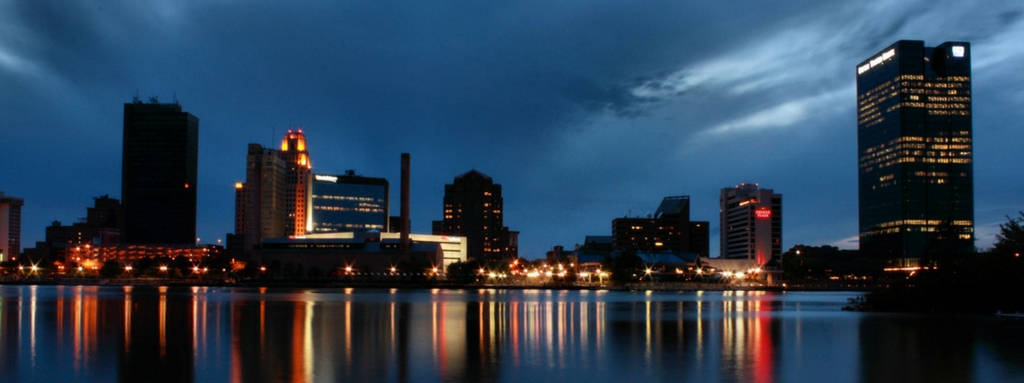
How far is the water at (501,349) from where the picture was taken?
32.8m

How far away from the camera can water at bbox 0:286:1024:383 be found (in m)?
32.8

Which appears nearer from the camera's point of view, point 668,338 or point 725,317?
point 668,338

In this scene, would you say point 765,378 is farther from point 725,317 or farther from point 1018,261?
point 1018,261

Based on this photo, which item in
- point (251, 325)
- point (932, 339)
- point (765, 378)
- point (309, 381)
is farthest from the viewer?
point (251, 325)

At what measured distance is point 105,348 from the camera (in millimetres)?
41469

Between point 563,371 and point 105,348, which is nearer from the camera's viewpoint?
point 563,371

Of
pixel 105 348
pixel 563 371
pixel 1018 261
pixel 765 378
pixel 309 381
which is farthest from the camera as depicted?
pixel 1018 261

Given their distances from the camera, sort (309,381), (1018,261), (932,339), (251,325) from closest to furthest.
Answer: (309,381), (932,339), (251,325), (1018,261)

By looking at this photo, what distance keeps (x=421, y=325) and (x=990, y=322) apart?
3665cm

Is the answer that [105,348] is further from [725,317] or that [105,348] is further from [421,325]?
[725,317]

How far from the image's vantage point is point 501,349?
42344 mm

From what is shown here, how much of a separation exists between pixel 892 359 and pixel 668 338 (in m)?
13.2

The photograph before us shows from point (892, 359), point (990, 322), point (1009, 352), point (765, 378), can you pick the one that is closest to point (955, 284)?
point (990, 322)

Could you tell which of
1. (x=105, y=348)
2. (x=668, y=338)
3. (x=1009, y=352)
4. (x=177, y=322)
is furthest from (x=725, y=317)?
(x=105, y=348)
